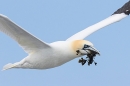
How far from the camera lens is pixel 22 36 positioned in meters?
13.5

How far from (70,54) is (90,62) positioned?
566mm

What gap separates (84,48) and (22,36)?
162 cm

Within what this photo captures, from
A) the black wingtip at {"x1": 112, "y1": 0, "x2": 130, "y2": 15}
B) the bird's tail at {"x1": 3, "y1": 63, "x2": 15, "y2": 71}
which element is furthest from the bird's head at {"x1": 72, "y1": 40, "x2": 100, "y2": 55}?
the black wingtip at {"x1": 112, "y1": 0, "x2": 130, "y2": 15}

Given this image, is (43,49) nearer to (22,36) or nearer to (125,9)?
(22,36)

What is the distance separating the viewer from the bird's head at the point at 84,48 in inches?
519

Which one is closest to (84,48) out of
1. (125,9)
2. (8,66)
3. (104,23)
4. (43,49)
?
(43,49)

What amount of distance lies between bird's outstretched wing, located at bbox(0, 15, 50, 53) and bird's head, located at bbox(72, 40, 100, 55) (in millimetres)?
704

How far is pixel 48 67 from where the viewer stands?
13898 millimetres

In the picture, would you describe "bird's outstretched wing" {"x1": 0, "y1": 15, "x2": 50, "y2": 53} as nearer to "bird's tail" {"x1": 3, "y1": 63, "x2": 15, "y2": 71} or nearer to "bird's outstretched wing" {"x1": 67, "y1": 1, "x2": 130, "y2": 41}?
"bird's tail" {"x1": 3, "y1": 63, "x2": 15, "y2": 71}

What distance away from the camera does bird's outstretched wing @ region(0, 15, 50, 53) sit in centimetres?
1314

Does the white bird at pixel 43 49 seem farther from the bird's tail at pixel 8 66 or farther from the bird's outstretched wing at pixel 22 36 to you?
the bird's tail at pixel 8 66

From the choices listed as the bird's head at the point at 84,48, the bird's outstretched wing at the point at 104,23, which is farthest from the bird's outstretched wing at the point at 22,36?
the bird's outstretched wing at the point at 104,23

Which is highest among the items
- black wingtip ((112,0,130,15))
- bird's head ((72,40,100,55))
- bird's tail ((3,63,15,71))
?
black wingtip ((112,0,130,15))

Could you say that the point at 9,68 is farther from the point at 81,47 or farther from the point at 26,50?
the point at 81,47
